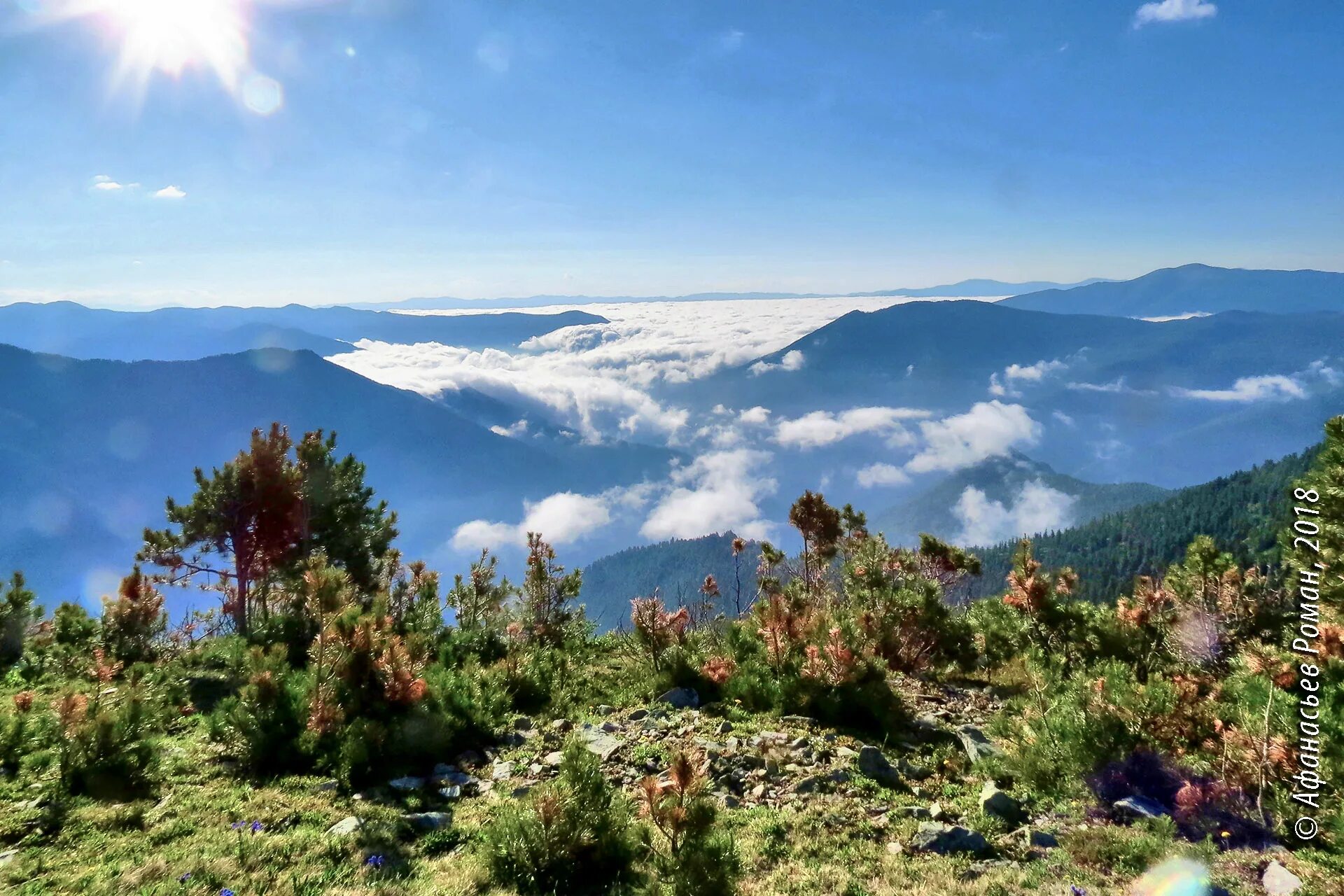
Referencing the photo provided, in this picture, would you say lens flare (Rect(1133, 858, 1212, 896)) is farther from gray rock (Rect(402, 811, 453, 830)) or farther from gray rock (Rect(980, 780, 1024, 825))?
gray rock (Rect(402, 811, 453, 830))

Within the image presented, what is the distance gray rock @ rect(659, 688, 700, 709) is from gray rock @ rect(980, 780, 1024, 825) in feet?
16.8

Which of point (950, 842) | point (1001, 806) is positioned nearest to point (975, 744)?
point (1001, 806)

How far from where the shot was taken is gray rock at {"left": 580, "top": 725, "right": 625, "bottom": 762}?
896 cm

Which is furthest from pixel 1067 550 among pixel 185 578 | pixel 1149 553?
pixel 185 578

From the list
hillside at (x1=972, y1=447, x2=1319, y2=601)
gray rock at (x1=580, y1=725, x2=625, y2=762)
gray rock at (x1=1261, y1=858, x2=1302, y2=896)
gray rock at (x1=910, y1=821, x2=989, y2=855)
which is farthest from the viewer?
hillside at (x1=972, y1=447, x2=1319, y2=601)

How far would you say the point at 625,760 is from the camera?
28.6 feet

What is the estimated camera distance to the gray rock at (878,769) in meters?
8.11

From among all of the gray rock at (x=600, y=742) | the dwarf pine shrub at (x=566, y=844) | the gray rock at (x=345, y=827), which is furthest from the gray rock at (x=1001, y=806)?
the gray rock at (x=345, y=827)

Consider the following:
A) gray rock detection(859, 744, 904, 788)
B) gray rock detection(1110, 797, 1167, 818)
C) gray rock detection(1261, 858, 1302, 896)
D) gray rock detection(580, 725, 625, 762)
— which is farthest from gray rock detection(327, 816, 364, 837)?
gray rock detection(1261, 858, 1302, 896)

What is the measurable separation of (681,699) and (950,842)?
225 inches

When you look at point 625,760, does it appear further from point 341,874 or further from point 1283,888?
point 1283,888

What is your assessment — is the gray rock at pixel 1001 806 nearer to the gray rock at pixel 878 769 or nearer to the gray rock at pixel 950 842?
the gray rock at pixel 950 842

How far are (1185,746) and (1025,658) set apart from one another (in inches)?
181

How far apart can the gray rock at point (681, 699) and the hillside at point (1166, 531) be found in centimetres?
14084
